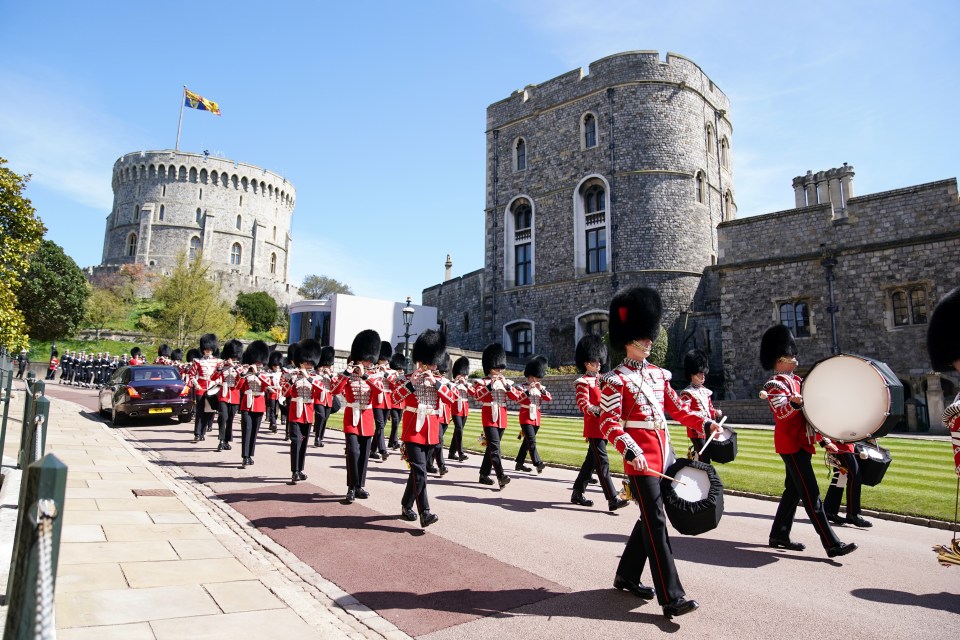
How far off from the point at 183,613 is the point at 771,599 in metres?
4.17

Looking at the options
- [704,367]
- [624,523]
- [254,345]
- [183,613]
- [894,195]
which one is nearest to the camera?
[183,613]

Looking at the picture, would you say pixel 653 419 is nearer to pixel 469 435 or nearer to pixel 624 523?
pixel 624 523

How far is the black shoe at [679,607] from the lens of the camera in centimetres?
410

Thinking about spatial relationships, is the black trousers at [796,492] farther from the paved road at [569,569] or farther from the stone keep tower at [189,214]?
the stone keep tower at [189,214]

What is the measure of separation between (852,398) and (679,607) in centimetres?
267

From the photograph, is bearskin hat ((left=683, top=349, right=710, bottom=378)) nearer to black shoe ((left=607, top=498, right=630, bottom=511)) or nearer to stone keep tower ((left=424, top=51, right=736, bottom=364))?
black shoe ((left=607, top=498, right=630, bottom=511))

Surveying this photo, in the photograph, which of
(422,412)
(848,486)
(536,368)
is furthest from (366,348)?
(848,486)

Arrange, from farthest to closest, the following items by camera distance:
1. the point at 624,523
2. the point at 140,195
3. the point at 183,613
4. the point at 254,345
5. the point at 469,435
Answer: the point at 140,195 < the point at 469,435 < the point at 254,345 < the point at 624,523 < the point at 183,613

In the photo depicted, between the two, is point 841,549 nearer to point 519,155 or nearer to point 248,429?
point 248,429

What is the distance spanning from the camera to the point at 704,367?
8438mm

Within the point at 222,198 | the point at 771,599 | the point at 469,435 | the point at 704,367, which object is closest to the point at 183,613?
the point at 771,599

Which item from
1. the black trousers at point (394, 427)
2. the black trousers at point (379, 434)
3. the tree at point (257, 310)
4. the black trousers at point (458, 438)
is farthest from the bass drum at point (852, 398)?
the tree at point (257, 310)

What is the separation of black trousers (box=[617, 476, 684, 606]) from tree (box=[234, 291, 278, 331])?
58.1 metres

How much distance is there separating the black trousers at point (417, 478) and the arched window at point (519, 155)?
31.0 metres
